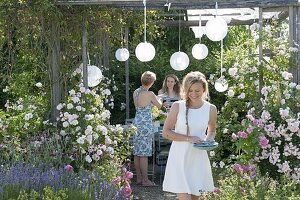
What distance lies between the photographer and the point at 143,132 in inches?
294

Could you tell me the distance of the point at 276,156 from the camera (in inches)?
233

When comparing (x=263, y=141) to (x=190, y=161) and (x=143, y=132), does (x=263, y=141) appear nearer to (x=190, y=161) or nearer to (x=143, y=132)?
(x=190, y=161)

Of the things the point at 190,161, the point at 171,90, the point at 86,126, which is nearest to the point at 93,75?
the point at 86,126

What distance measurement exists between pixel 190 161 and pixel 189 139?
0.20 metres

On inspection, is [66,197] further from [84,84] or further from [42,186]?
[84,84]

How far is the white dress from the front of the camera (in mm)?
4672

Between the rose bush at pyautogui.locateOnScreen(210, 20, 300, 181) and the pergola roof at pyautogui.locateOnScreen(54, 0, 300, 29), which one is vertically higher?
the pergola roof at pyautogui.locateOnScreen(54, 0, 300, 29)

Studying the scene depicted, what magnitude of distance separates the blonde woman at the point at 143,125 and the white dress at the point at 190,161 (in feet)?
8.57

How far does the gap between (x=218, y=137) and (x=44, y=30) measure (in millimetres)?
2254

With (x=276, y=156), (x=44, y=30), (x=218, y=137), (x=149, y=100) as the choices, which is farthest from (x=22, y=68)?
(x=276, y=156)

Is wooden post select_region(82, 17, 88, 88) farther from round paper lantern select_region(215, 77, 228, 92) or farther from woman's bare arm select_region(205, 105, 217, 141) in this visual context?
woman's bare arm select_region(205, 105, 217, 141)

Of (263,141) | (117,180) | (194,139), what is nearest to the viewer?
(194,139)

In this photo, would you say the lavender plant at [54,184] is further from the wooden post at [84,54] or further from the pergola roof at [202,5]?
the pergola roof at [202,5]

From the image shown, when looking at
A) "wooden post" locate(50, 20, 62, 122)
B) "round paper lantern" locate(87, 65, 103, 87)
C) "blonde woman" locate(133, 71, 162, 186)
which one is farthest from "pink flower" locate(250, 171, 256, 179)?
"round paper lantern" locate(87, 65, 103, 87)
